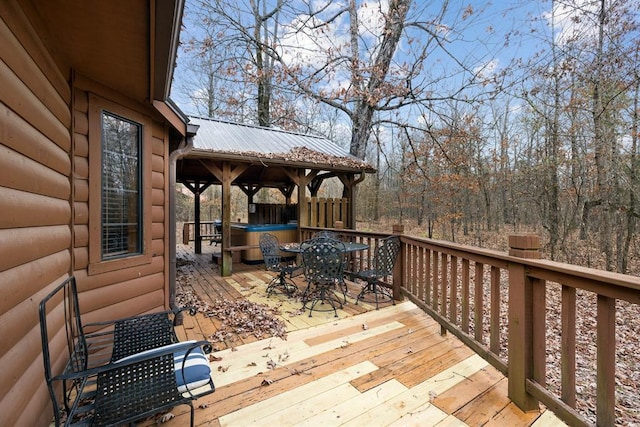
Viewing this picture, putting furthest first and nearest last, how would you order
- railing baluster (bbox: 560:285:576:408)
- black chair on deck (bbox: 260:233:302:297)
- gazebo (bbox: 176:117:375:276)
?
gazebo (bbox: 176:117:375:276)
black chair on deck (bbox: 260:233:302:297)
railing baluster (bbox: 560:285:576:408)

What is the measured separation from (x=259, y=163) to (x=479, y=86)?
722 cm

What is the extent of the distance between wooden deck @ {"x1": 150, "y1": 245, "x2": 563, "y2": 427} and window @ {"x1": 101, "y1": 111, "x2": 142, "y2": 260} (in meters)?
1.22

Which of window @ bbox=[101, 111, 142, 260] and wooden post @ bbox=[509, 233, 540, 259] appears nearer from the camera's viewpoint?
wooden post @ bbox=[509, 233, 540, 259]

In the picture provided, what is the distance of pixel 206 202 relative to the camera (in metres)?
17.3

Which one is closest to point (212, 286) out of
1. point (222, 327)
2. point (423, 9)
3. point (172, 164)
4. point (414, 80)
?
point (222, 327)

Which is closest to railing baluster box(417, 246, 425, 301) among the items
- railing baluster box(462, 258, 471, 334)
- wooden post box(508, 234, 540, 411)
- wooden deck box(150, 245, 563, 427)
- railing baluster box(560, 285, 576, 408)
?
wooden deck box(150, 245, 563, 427)

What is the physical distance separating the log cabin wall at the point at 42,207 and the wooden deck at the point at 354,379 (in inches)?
31.8

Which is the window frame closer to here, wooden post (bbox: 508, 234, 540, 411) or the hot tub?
wooden post (bbox: 508, 234, 540, 411)

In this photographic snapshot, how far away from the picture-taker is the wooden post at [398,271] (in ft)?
13.5

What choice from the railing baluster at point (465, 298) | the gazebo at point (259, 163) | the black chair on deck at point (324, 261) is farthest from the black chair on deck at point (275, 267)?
the railing baluster at point (465, 298)

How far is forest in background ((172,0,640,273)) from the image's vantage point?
6875 mm

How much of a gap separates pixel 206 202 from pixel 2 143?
17.0 m

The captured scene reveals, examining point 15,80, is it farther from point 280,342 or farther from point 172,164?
point 280,342

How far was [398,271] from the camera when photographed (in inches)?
165
